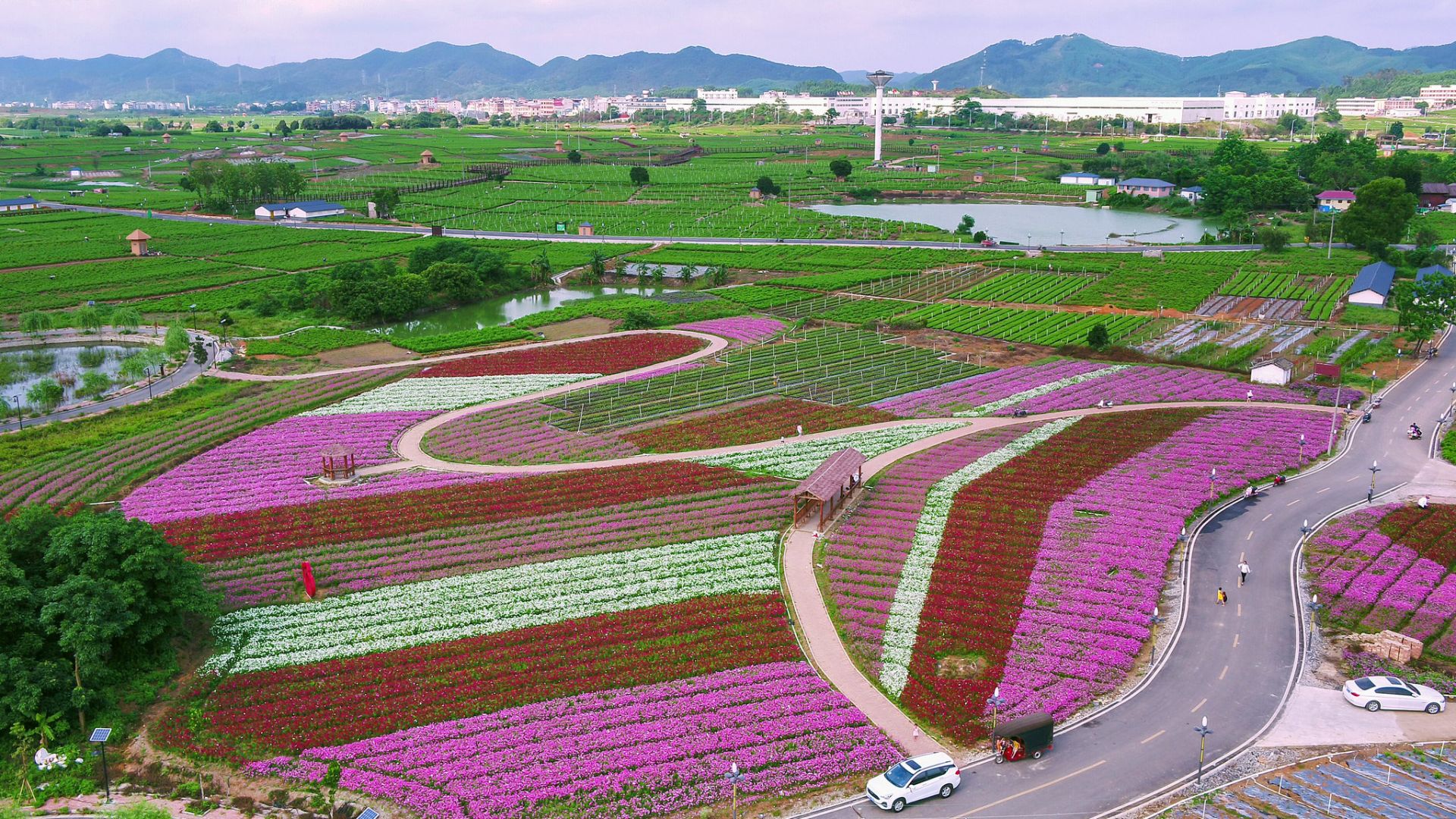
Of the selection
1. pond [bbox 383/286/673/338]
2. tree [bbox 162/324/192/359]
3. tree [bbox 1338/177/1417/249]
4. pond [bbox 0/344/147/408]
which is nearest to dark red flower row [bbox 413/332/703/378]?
pond [bbox 383/286/673/338]

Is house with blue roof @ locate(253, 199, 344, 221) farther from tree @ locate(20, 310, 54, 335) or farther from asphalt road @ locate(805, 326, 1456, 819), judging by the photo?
asphalt road @ locate(805, 326, 1456, 819)

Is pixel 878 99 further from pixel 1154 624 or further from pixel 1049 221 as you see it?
pixel 1154 624

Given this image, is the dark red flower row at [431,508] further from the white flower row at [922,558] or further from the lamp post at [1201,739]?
the lamp post at [1201,739]

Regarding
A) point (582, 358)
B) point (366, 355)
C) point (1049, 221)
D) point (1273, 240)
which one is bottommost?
point (366, 355)

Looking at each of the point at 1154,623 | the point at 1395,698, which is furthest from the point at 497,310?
the point at 1395,698

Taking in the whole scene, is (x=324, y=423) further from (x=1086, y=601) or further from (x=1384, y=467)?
(x=1384, y=467)

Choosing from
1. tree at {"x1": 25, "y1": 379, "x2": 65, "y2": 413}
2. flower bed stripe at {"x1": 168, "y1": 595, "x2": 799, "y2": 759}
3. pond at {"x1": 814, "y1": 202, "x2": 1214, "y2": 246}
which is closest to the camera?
flower bed stripe at {"x1": 168, "y1": 595, "x2": 799, "y2": 759}

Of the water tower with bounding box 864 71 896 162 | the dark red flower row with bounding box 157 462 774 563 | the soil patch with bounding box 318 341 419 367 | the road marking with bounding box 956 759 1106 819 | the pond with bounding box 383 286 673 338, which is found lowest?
the road marking with bounding box 956 759 1106 819
